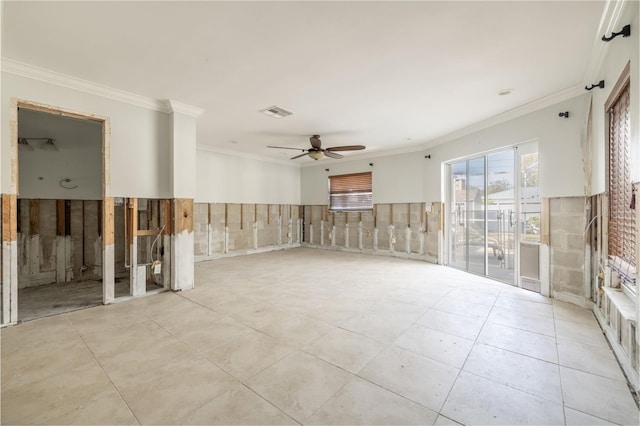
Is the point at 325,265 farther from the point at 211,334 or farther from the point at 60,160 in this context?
the point at 60,160

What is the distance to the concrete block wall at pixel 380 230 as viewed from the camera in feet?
22.3

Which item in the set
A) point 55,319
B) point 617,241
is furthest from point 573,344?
point 55,319

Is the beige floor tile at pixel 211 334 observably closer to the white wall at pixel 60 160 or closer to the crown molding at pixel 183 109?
the crown molding at pixel 183 109

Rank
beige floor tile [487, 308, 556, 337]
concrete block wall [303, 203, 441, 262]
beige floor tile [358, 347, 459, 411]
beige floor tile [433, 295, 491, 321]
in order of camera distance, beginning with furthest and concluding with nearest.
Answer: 1. concrete block wall [303, 203, 441, 262]
2. beige floor tile [433, 295, 491, 321]
3. beige floor tile [487, 308, 556, 337]
4. beige floor tile [358, 347, 459, 411]

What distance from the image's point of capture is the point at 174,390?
190 cm

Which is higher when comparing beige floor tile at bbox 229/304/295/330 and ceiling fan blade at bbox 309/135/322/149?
ceiling fan blade at bbox 309/135/322/149

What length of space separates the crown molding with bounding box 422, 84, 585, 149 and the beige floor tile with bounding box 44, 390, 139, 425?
572 cm

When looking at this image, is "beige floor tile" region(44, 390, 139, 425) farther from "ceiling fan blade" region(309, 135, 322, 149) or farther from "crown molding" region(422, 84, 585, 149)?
"crown molding" region(422, 84, 585, 149)

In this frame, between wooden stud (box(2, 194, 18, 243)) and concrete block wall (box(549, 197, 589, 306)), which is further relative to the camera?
concrete block wall (box(549, 197, 589, 306))

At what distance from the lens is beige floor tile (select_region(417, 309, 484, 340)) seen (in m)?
2.80

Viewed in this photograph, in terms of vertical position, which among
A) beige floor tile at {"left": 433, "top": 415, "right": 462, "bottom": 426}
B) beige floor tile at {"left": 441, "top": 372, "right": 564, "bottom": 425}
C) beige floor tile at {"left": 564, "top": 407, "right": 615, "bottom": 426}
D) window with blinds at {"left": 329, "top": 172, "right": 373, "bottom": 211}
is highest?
window with blinds at {"left": 329, "top": 172, "right": 373, "bottom": 211}

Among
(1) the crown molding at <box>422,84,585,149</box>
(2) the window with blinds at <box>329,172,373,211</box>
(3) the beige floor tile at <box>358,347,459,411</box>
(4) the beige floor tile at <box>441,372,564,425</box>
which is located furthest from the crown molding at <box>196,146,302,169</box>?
(4) the beige floor tile at <box>441,372,564,425</box>

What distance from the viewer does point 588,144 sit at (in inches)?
135

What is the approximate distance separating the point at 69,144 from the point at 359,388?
251 inches
